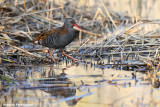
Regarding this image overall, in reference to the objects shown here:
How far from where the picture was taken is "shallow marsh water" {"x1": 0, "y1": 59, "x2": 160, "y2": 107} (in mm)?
3664

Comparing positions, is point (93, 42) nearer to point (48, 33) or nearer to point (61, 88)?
point (48, 33)

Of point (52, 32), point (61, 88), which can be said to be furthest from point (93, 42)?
point (61, 88)

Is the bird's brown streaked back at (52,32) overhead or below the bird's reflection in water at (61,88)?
overhead

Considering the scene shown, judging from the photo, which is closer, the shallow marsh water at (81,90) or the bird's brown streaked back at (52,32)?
the shallow marsh water at (81,90)

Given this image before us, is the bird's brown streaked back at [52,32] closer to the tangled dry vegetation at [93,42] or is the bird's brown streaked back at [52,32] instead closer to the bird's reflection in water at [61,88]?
the tangled dry vegetation at [93,42]

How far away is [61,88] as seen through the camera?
166 inches

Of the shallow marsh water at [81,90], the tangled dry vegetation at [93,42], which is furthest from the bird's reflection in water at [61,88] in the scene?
the tangled dry vegetation at [93,42]

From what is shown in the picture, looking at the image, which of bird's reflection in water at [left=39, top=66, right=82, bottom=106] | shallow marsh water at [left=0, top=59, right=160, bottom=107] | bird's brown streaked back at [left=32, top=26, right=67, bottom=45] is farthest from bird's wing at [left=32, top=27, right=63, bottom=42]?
bird's reflection in water at [left=39, top=66, right=82, bottom=106]

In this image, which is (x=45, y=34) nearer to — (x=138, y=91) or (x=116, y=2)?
(x=138, y=91)

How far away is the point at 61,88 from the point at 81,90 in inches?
12.0

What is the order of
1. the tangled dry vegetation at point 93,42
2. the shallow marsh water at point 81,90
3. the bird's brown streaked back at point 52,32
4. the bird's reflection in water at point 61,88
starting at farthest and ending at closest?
the bird's brown streaked back at point 52,32 → the tangled dry vegetation at point 93,42 → the bird's reflection in water at point 61,88 → the shallow marsh water at point 81,90

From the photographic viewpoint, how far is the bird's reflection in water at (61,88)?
3.88m

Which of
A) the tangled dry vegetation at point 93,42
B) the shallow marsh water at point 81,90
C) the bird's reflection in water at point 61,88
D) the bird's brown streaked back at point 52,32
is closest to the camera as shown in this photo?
the shallow marsh water at point 81,90

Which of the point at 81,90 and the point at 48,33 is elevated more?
the point at 48,33
